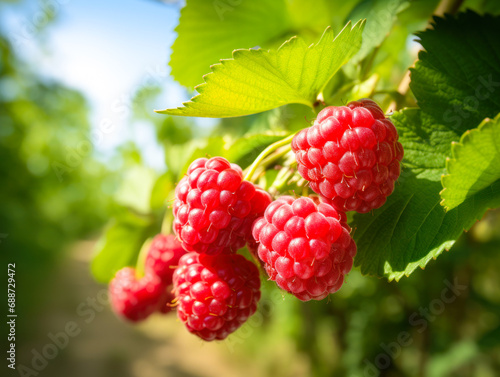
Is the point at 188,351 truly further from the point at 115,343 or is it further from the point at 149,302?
the point at 149,302

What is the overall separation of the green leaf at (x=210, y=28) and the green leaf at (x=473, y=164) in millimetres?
480

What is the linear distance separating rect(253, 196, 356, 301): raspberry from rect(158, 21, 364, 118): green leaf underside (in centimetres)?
13

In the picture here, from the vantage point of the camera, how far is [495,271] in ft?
5.50

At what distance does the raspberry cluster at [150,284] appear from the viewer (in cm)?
78

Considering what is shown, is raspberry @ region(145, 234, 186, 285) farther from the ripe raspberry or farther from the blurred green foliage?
the blurred green foliage

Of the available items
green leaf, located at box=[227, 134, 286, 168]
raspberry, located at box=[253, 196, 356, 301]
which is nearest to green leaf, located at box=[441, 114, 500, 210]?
raspberry, located at box=[253, 196, 356, 301]

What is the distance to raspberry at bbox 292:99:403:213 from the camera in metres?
0.38

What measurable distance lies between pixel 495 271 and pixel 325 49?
5.65ft

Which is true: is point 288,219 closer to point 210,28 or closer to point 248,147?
point 248,147

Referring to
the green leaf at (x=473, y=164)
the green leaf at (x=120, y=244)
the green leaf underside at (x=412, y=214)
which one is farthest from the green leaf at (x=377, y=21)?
the green leaf at (x=120, y=244)

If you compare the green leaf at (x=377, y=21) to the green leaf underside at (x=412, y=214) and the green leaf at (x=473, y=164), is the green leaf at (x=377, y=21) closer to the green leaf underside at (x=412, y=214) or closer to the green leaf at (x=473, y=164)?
the green leaf underside at (x=412, y=214)

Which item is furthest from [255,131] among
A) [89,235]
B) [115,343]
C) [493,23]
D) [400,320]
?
[89,235]

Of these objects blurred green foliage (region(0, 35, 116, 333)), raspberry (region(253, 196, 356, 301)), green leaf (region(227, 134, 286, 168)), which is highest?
→ blurred green foliage (region(0, 35, 116, 333))

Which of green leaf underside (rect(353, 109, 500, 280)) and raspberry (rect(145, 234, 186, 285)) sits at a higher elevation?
raspberry (rect(145, 234, 186, 285))
